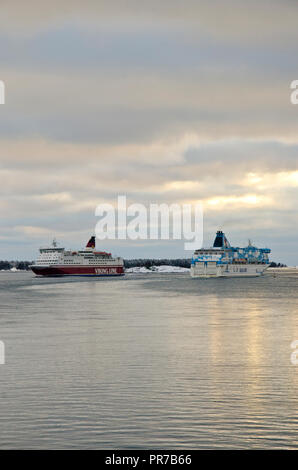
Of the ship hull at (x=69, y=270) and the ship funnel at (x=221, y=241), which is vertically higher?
the ship funnel at (x=221, y=241)

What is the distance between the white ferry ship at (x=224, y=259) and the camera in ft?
568

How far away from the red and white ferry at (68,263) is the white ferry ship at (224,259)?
33.7m

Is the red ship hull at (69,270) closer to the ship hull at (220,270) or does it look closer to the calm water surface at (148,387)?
the ship hull at (220,270)

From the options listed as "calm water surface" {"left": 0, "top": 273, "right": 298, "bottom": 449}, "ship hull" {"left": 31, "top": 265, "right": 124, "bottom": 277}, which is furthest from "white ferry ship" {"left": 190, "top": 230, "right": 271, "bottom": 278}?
"calm water surface" {"left": 0, "top": 273, "right": 298, "bottom": 449}

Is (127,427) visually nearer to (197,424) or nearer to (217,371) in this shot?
(197,424)

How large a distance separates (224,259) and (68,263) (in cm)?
4933

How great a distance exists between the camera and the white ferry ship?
17300cm

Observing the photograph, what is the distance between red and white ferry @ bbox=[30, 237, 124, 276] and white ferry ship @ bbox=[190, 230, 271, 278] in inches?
1327

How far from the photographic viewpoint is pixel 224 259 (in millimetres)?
173375

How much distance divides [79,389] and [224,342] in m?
14.5

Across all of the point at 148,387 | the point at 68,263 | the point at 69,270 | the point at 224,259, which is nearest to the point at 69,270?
the point at 69,270

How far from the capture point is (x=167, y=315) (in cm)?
5297

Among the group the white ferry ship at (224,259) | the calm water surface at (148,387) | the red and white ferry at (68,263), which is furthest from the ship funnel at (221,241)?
the calm water surface at (148,387)

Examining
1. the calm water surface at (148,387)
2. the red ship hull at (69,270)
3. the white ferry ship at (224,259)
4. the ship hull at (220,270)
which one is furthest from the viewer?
the red ship hull at (69,270)
